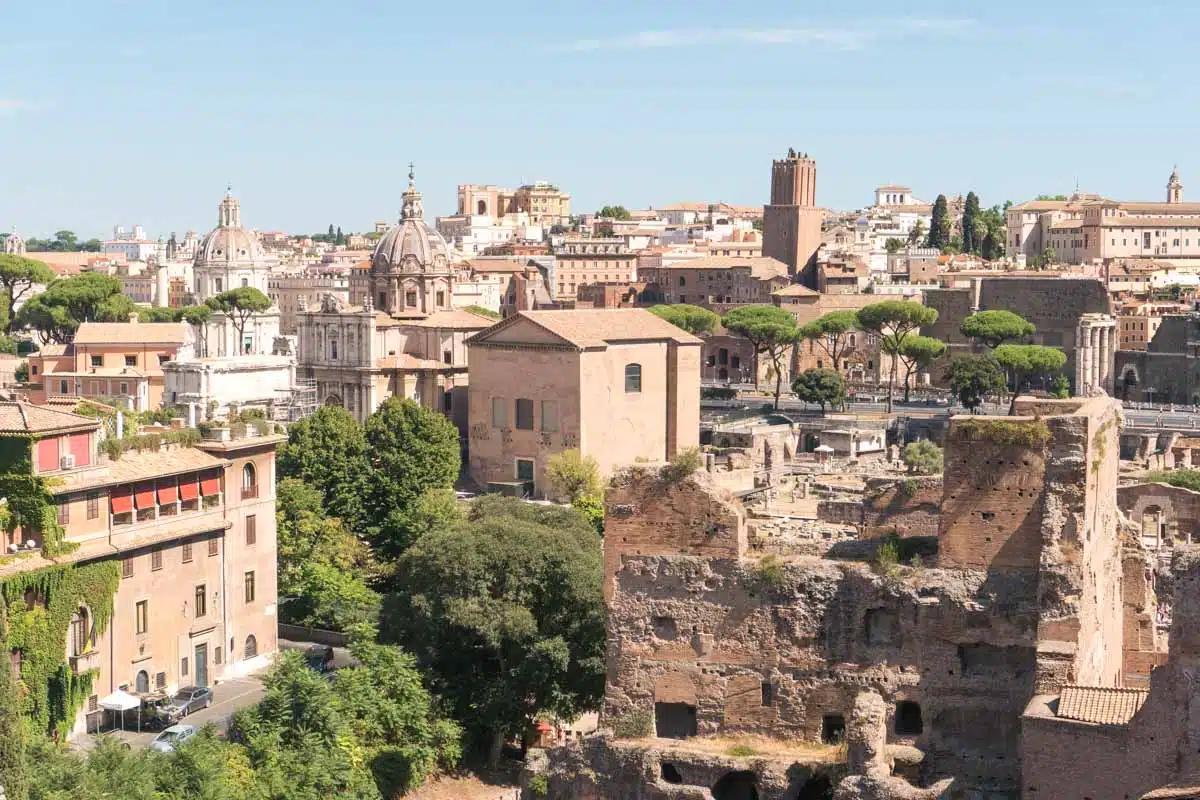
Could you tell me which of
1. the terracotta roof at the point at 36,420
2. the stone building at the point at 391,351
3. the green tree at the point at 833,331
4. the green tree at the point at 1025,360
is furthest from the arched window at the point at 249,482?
the green tree at the point at 833,331

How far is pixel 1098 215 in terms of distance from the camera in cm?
12675

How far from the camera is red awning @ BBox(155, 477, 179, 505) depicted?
32.3m

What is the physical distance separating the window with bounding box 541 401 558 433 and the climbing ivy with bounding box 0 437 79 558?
91.6 ft

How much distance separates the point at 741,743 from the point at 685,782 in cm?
91

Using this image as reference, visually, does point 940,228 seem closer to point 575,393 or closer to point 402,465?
point 575,393

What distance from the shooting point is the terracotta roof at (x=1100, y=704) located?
20.1 meters

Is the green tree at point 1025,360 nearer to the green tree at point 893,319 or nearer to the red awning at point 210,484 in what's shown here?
the green tree at point 893,319

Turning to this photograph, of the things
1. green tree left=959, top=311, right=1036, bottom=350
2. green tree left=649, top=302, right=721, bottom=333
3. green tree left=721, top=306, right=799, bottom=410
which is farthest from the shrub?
green tree left=959, top=311, right=1036, bottom=350

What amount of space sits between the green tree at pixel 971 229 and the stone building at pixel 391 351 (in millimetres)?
72766

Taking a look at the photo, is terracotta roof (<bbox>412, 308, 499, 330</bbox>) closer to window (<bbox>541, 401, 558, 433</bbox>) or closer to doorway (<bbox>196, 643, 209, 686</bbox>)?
window (<bbox>541, 401, 558, 433</bbox>)

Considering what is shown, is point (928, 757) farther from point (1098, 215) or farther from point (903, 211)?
point (903, 211)

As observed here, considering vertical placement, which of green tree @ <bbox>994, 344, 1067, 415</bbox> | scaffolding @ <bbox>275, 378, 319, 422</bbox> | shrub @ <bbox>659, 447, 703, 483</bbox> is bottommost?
scaffolding @ <bbox>275, 378, 319, 422</bbox>

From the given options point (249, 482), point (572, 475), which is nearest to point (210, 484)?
point (249, 482)

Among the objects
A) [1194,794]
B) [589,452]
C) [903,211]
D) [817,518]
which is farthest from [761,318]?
[903,211]
